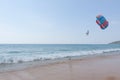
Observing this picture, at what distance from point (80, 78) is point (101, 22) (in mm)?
3644

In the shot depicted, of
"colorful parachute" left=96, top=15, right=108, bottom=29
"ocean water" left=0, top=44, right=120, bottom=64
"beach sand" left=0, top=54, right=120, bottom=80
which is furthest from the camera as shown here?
"ocean water" left=0, top=44, right=120, bottom=64

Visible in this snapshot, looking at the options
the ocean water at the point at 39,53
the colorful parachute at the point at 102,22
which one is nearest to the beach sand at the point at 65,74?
the colorful parachute at the point at 102,22

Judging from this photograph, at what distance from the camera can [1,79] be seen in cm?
999

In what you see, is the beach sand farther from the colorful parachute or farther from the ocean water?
the ocean water

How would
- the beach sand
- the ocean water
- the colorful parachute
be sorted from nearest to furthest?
the beach sand, the colorful parachute, the ocean water

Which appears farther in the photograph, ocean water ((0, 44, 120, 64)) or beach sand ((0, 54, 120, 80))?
ocean water ((0, 44, 120, 64))

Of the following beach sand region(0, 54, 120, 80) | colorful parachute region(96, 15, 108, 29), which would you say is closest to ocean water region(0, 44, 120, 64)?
beach sand region(0, 54, 120, 80)

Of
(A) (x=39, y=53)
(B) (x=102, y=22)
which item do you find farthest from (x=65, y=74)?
(A) (x=39, y=53)

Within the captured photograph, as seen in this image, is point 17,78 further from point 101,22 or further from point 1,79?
point 101,22

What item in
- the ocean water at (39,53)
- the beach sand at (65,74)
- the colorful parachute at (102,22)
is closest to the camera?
the beach sand at (65,74)

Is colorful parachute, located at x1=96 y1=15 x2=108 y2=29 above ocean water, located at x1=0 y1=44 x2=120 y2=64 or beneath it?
above

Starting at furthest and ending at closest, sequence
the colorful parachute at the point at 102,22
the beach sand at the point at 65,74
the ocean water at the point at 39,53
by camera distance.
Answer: the ocean water at the point at 39,53 → the colorful parachute at the point at 102,22 → the beach sand at the point at 65,74

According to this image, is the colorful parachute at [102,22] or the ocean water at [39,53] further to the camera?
A: the ocean water at [39,53]

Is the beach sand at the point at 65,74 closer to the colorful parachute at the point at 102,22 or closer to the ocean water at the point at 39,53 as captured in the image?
the colorful parachute at the point at 102,22
